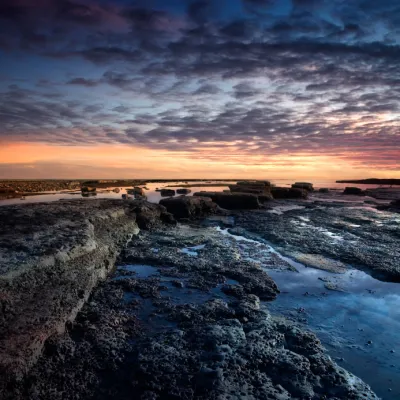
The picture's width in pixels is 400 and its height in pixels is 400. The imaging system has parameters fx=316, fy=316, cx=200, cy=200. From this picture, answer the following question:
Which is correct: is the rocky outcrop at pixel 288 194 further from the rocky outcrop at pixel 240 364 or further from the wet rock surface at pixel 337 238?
the rocky outcrop at pixel 240 364

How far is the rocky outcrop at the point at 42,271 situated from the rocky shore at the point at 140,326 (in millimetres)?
23

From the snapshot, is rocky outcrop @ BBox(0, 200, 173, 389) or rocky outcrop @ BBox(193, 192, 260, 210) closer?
rocky outcrop @ BBox(0, 200, 173, 389)

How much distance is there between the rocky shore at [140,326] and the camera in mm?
4523

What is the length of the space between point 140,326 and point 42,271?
7.76 ft

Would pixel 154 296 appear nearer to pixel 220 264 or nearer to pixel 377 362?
pixel 220 264

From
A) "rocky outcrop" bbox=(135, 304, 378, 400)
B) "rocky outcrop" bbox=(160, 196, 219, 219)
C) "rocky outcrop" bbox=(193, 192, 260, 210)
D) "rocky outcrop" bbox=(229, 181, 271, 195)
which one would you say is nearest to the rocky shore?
"rocky outcrop" bbox=(135, 304, 378, 400)

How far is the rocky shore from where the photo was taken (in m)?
4.52

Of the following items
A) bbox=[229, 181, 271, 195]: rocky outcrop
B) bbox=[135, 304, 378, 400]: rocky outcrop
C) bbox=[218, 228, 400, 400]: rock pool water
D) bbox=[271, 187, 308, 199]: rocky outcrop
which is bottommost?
bbox=[218, 228, 400, 400]: rock pool water

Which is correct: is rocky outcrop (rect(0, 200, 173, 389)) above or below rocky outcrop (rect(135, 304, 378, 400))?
above

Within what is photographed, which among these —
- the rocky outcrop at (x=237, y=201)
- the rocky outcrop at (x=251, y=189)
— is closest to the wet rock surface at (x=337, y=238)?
the rocky outcrop at (x=237, y=201)

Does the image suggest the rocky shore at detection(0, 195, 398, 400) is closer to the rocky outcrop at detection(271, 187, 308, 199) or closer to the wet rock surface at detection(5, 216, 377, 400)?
the wet rock surface at detection(5, 216, 377, 400)

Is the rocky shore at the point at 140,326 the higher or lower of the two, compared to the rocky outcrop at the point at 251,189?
lower

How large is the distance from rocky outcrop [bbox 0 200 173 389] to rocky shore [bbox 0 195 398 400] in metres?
0.02

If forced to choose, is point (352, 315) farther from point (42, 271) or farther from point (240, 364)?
point (42, 271)
